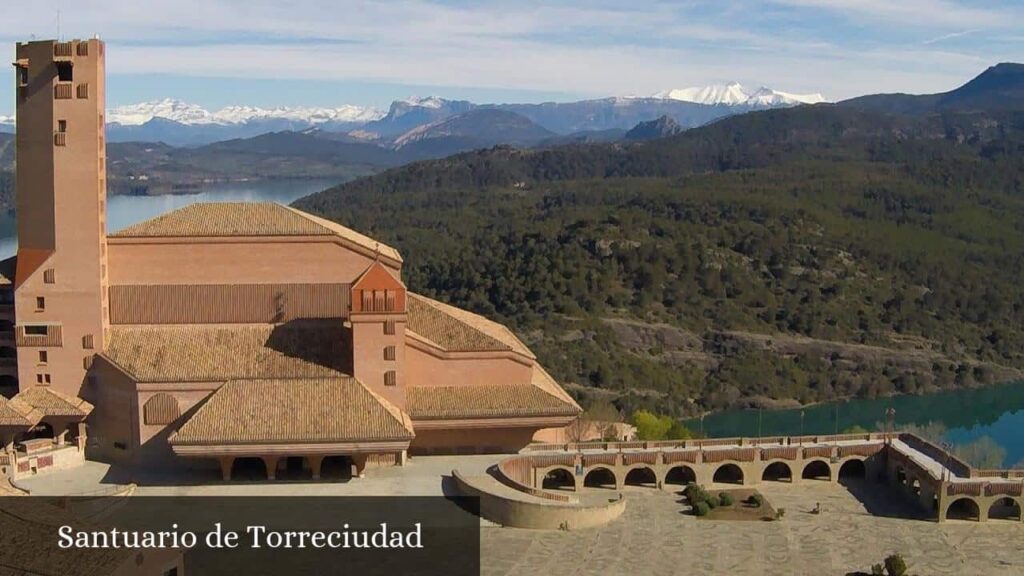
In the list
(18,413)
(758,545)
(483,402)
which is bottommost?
(758,545)

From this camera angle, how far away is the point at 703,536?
33531mm

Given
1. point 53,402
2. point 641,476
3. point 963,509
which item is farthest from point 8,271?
point 963,509

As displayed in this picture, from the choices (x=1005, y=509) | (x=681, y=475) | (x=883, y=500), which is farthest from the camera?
(x=681, y=475)

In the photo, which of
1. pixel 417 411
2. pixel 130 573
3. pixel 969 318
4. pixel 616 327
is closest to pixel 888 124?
pixel 969 318

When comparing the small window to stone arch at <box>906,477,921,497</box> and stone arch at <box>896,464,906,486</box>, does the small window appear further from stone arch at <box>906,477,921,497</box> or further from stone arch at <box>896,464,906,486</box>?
stone arch at <box>906,477,921,497</box>

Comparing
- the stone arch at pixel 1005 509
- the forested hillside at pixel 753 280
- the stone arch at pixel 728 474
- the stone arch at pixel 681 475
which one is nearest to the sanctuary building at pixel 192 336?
the stone arch at pixel 681 475

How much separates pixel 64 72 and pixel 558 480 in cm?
1890

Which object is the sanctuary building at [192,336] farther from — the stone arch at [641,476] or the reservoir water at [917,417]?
the reservoir water at [917,417]

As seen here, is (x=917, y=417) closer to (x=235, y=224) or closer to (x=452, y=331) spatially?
(x=452, y=331)

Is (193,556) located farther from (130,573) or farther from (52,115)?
(52,115)

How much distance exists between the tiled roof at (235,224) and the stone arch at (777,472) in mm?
13156

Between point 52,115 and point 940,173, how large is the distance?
110 metres

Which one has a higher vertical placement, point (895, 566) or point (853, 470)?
point (895, 566)

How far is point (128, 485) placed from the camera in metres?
35.1
